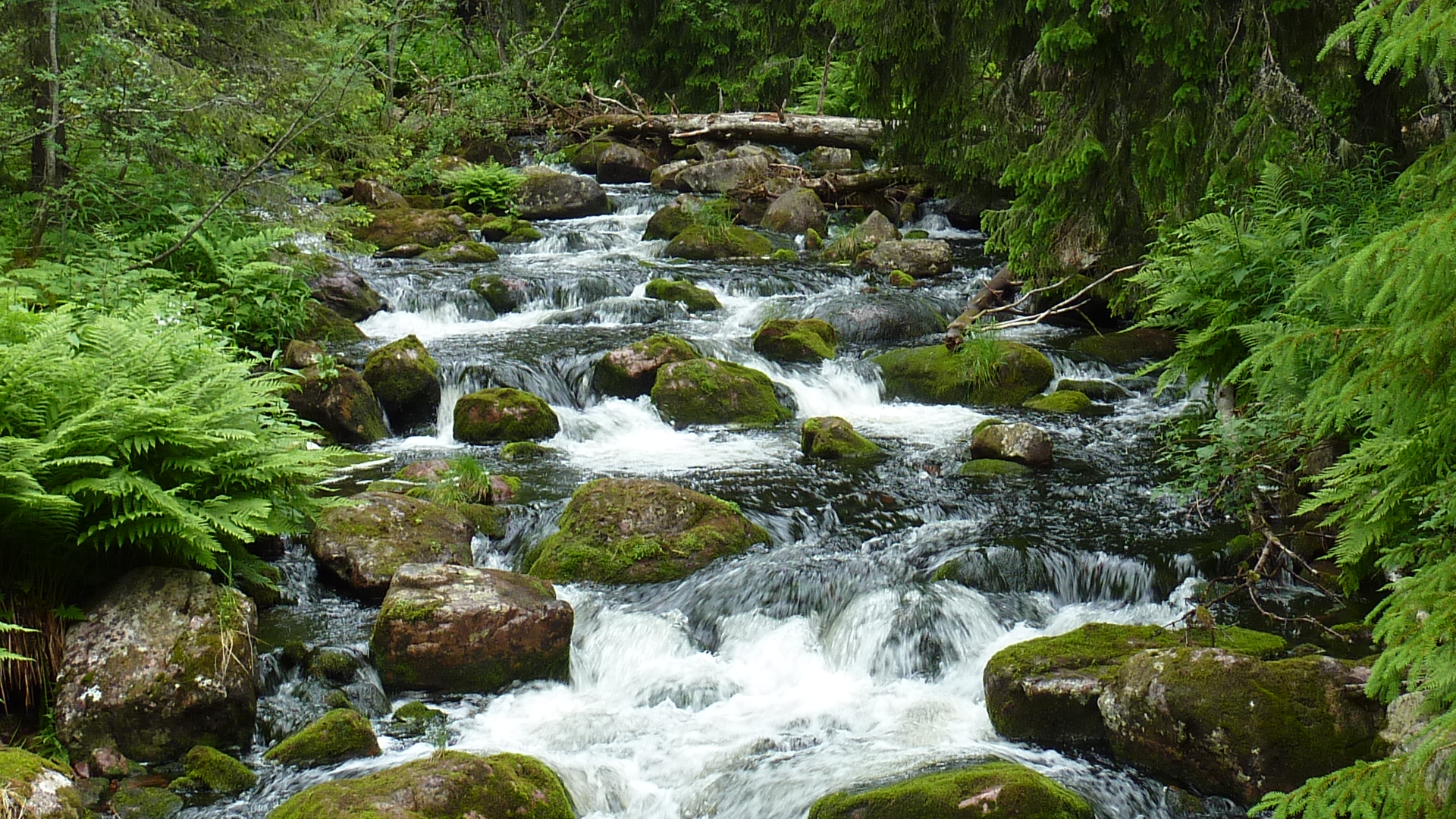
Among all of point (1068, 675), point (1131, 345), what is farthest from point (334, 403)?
point (1131, 345)

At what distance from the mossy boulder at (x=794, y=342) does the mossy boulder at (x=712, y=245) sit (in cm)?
456

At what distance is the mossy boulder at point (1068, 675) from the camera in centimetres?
570

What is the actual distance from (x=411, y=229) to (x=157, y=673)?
13.1 metres

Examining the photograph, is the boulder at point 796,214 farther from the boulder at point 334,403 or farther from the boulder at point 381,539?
the boulder at point 381,539

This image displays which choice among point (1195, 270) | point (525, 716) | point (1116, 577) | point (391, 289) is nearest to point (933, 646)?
point (1116, 577)

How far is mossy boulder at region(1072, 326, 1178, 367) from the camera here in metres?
12.7

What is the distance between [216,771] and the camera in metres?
5.32

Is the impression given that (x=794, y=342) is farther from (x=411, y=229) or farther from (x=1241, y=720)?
(x=1241, y=720)

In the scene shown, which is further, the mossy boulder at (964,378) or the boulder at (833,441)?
the mossy boulder at (964,378)

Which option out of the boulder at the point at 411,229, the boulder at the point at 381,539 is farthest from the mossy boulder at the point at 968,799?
the boulder at the point at 411,229

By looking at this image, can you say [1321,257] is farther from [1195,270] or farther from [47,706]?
[47,706]

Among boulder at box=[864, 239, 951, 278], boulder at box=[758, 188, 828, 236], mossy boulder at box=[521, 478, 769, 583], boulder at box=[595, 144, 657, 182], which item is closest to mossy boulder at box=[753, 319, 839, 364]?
boulder at box=[864, 239, 951, 278]

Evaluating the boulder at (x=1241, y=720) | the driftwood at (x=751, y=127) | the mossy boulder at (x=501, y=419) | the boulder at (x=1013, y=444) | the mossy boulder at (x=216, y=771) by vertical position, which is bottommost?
the mossy boulder at (x=501, y=419)

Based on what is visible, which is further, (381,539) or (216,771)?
(381,539)
